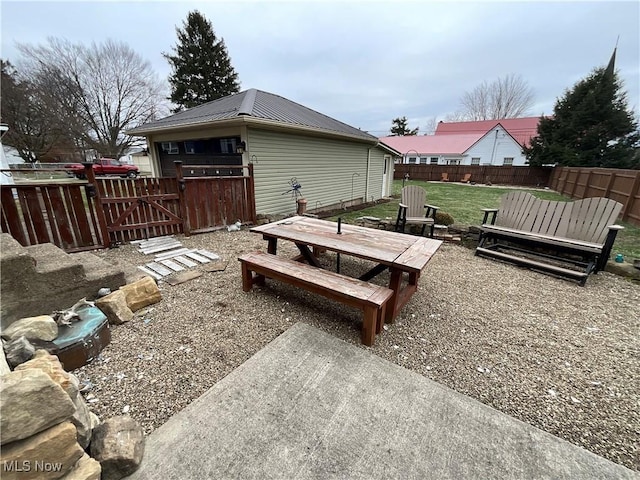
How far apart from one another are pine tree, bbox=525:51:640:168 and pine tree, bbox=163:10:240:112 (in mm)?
24102

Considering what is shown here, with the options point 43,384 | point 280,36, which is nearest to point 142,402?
point 43,384

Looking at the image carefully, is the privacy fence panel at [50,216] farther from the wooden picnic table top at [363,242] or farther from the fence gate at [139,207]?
the wooden picnic table top at [363,242]

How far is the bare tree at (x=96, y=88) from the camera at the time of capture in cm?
1761

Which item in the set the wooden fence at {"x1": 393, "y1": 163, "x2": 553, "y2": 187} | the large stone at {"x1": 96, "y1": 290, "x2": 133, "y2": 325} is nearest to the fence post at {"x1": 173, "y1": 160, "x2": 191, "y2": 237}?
the large stone at {"x1": 96, "y1": 290, "x2": 133, "y2": 325}

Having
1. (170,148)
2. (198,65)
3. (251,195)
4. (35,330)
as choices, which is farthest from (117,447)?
(198,65)

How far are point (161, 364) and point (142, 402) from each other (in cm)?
35

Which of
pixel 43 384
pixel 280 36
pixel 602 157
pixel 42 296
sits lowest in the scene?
pixel 42 296

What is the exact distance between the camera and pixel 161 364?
205 cm

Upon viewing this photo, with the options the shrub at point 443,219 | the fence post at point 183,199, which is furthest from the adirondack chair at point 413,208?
the fence post at point 183,199

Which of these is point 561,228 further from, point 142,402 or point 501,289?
point 142,402

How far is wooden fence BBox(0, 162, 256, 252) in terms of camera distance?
12.4 feet

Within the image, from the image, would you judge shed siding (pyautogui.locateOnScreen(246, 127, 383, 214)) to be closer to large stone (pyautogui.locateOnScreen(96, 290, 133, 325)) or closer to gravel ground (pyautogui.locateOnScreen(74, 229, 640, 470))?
gravel ground (pyautogui.locateOnScreen(74, 229, 640, 470))

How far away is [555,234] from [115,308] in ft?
19.8

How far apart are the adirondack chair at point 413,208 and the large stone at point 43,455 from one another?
5056mm
